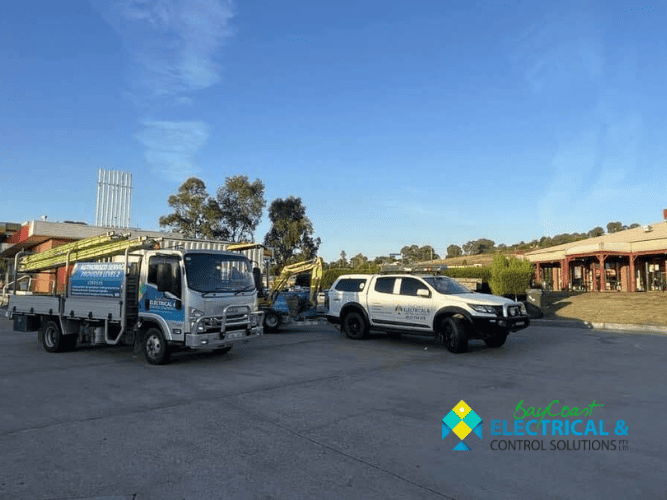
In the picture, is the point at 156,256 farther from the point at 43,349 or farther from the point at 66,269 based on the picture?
the point at 43,349

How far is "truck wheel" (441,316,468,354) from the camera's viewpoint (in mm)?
10875

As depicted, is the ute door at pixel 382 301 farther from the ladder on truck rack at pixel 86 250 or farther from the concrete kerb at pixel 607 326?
the concrete kerb at pixel 607 326

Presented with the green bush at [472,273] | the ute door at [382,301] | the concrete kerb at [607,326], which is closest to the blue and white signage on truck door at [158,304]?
the ute door at [382,301]

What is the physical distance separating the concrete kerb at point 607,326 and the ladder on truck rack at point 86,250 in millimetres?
15587

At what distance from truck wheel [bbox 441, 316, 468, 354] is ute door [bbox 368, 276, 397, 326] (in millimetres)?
1758

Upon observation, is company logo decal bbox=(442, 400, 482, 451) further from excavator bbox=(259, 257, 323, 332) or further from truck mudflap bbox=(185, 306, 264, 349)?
excavator bbox=(259, 257, 323, 332)

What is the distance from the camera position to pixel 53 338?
11.5 metres

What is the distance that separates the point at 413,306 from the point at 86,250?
851 centimetres

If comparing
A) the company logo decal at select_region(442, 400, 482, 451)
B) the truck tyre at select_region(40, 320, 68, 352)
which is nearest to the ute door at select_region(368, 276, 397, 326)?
the company logo decal at select_region(442, 400, 482, 451)

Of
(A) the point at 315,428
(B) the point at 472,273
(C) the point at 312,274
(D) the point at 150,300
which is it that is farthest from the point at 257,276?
(B) the point at 472,273

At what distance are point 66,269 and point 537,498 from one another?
39.0 feet

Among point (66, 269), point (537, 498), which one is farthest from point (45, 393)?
point (537, 498)

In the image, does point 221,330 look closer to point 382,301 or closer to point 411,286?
point 382,301

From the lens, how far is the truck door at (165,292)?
29.9 feet
